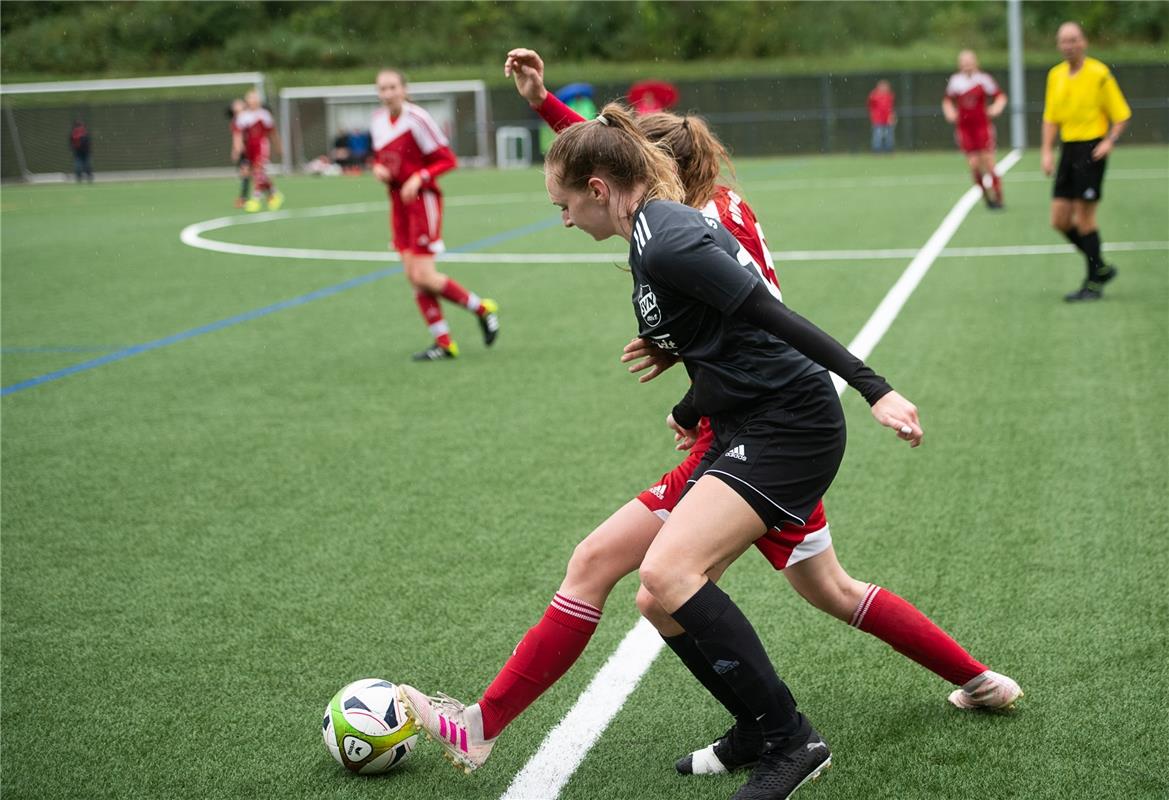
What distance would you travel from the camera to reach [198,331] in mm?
10703

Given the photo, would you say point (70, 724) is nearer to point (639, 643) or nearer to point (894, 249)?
point (639, 643)

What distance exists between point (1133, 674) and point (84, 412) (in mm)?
6295

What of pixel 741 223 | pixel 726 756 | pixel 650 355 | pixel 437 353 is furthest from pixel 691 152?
pixel 437 353

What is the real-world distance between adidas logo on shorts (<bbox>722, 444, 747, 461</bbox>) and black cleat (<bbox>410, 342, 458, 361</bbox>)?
6.34 metres

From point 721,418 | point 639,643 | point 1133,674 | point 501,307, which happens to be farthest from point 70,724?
point 501,307

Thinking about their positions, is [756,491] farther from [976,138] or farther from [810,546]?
[976,138]

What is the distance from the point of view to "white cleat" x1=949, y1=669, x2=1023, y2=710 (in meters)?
3.44

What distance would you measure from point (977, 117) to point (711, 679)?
670 inches

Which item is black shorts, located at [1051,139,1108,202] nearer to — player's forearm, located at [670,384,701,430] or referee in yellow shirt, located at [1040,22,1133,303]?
referee in yellow shirt, located at [1040,22,1133,303]

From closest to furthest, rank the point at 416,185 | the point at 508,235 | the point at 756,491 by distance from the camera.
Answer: the point at 756,491 → the point at 416,185 → the point at 508,235

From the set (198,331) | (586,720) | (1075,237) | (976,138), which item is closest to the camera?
(586,720)

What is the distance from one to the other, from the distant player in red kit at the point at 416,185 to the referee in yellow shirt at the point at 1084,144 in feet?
16.0

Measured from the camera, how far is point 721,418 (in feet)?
10.1

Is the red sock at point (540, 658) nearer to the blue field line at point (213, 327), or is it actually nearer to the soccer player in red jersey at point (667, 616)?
the soccer player in red jersey at point (667, 616)
